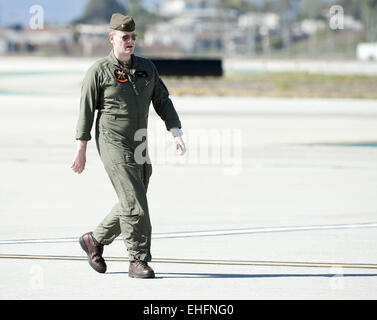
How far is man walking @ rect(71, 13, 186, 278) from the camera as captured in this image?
24.0 ft

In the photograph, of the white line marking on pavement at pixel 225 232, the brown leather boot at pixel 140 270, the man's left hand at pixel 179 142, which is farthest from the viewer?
the white line marking on pavement at pixel 225 232

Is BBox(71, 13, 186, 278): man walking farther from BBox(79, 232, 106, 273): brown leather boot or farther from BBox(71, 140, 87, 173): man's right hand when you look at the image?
BBox(79, 232, 106, 273): brown leather boot

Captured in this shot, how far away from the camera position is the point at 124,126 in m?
7.34

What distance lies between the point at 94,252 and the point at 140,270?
483 mm

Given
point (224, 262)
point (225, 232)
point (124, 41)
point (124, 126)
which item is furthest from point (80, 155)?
point (225, 232)

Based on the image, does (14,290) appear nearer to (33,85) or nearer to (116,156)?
(116,156)

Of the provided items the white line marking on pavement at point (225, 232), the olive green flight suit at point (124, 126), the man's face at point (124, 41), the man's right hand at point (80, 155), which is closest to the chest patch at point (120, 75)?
the olive green flight suit at point (124, 126)

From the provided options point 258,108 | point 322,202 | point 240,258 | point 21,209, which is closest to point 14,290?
point 240,258

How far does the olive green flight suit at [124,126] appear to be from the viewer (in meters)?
7.31

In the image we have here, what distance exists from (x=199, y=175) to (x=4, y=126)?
923cm

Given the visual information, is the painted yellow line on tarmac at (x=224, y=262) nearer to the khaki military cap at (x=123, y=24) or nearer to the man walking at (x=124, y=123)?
the man walking at (x=124, y=123)

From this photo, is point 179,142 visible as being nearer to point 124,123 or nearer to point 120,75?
point 124,123

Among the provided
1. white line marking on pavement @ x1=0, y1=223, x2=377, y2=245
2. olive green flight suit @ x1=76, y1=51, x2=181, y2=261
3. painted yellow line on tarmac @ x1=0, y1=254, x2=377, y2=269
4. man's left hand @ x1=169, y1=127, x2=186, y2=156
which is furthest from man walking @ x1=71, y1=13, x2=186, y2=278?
white line marking on pavement @ x1=0, y1=223, x2=377, y2=245

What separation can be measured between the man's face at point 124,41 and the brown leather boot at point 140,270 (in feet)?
5.00
